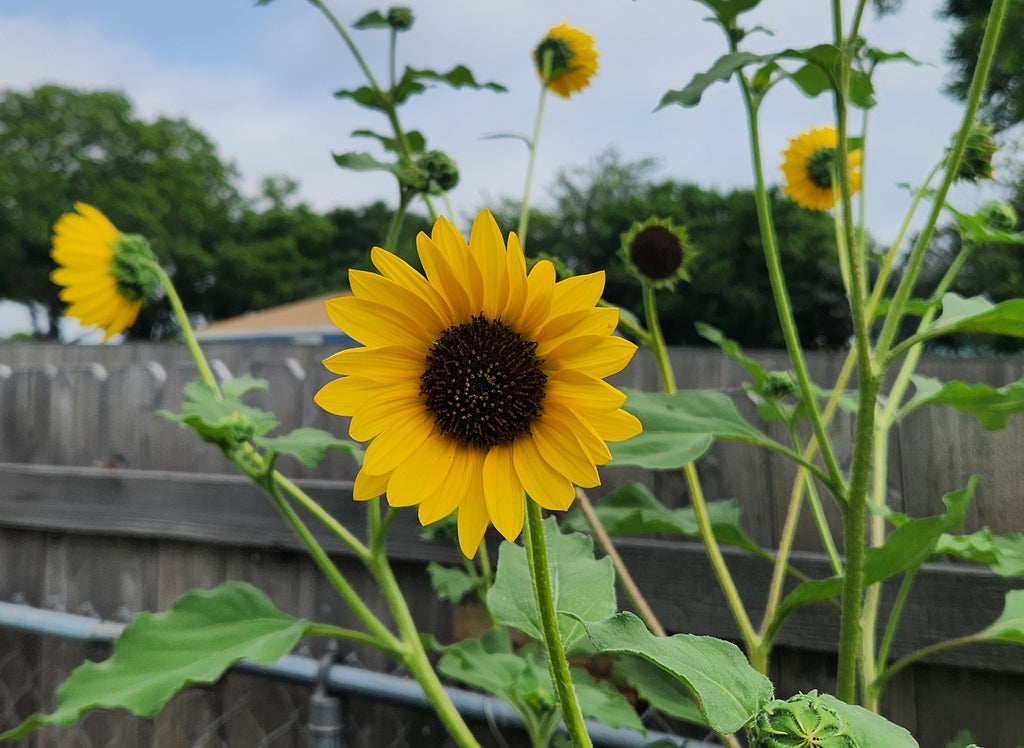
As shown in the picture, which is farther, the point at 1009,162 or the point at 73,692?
the point at 1009,162

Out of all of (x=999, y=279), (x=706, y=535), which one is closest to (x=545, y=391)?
(x=706, y=535)

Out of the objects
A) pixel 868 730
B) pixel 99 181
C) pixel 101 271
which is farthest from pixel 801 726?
pixel 99 181

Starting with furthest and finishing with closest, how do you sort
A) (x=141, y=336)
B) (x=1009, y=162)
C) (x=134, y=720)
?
1. (x=141, y=336)
2. (x=1009, y=162)
3. (x=134, y=720)

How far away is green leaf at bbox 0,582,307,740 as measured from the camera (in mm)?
678

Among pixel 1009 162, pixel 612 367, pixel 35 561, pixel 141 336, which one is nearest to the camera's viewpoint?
pixel 612 367

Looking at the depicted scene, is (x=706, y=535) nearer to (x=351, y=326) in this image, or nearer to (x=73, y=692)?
(x=351, y=326)

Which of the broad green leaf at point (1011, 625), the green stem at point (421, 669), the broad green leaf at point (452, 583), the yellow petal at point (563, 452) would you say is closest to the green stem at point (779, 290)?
the broad green leaf at point (1011, 625)

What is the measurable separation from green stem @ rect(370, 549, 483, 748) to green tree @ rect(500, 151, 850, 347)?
11.9 metres

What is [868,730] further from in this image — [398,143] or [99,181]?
[99,181]

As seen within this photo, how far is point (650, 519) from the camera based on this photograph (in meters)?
0.86

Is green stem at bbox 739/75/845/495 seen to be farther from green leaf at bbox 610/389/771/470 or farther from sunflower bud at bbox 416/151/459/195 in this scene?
sunflower bud at bbox 416/151/459/195

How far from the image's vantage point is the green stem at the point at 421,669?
2.27ft

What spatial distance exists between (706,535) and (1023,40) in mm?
13244

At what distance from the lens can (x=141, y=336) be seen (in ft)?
62.1
